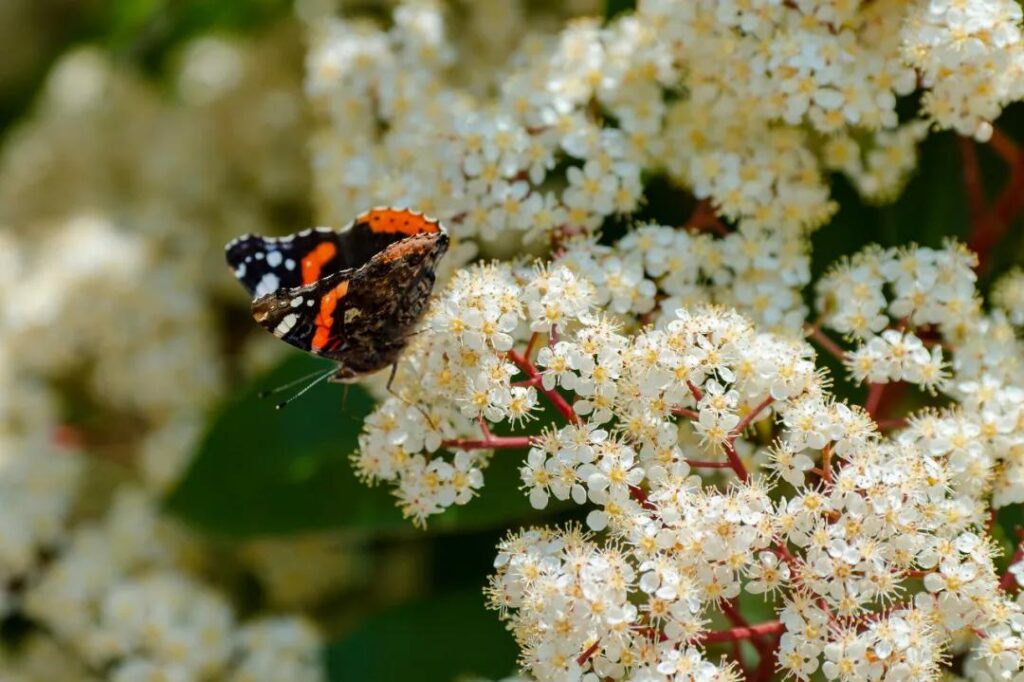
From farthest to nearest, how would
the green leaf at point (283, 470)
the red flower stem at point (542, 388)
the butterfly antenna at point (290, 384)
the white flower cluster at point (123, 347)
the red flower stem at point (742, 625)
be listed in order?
the white flower cluster at point (123, 347), the green leaf at point (283, 470), the butterfly antenna at point (290, 384), the red flower stem at point (542, 388), the red flower stem at point (742, 625)

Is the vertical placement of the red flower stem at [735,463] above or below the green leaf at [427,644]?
above

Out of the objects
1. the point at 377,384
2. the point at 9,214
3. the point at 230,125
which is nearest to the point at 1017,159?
the point at 377,384

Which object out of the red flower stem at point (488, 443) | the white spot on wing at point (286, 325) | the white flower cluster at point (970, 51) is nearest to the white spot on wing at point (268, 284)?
the white spot on wing at point (286, 325)

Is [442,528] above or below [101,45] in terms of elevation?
below

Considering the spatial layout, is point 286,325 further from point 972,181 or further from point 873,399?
point 972,181

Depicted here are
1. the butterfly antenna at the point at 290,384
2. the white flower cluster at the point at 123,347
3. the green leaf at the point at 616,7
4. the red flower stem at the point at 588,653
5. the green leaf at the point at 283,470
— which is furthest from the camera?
the white flower cluster at the point at 123,347

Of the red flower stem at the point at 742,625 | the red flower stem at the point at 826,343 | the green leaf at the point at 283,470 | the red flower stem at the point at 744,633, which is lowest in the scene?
the green leaf at the point at 283,470

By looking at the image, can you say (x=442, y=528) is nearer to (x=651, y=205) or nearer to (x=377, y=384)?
(x=377, y=384)

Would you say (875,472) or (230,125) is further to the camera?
(230,125)

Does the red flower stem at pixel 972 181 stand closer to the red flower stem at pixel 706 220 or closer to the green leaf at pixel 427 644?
the red flower stem at pixel 706 220
